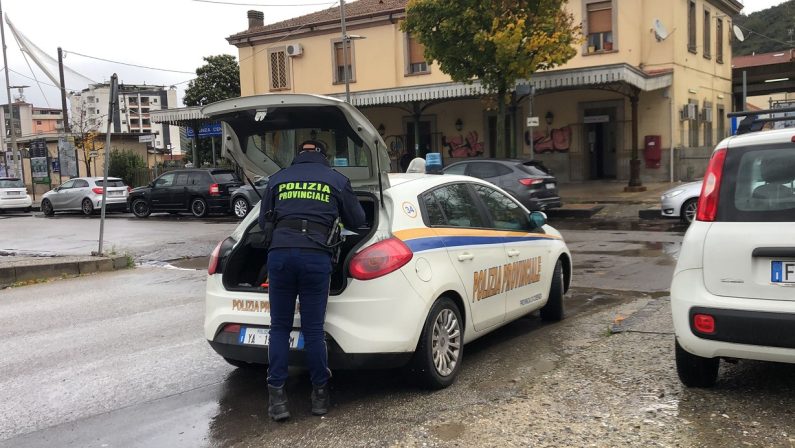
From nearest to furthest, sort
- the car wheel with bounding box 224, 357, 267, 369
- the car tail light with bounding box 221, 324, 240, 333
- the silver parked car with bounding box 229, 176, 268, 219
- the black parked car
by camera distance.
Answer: the car tail light with bounding box 221, 324, 240, 333
the car wheel with bounding box 224, 357, 267, 369
the black parked car
the silver parked car with bounding box 229, 176, 268, 219

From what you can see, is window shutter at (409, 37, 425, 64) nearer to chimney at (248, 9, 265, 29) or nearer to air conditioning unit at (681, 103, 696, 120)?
chimney at (248, 9, 265, 29)

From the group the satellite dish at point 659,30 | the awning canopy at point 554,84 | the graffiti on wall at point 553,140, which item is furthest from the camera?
the graffiti on wall at point 553,140

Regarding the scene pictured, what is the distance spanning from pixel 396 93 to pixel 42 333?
19413mm

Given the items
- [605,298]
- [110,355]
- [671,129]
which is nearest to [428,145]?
[671,129]

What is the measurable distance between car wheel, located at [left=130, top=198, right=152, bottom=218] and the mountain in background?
47240 millimetres

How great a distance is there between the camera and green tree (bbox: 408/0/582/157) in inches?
706

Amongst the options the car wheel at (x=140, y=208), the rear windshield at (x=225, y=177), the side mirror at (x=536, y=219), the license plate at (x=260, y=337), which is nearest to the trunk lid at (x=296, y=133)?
the license plate at (x=260, y=337)

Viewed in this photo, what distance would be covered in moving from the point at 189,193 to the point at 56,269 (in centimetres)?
1108

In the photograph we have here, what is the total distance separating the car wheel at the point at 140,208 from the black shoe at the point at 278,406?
66.2 feet

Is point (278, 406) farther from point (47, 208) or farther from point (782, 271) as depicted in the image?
point (47, 208)

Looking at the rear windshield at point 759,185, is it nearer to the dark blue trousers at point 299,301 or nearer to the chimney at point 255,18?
the dark blue trousers at point 299,301

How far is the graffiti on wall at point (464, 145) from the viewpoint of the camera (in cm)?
2872

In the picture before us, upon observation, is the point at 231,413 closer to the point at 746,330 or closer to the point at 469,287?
the point at 469,287

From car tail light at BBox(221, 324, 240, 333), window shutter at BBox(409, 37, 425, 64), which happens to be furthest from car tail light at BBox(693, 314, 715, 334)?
window shutter at BBox(409, 37, 425, 64)
